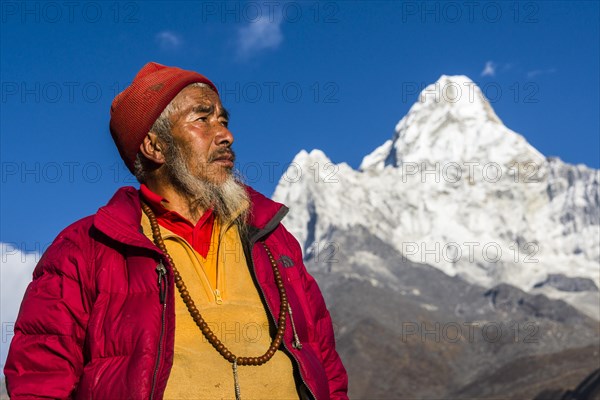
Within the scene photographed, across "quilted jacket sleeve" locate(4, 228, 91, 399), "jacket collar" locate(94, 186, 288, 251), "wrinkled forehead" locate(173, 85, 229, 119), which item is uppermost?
"wrinkled forehead" locate(173, 85, 229, 119)

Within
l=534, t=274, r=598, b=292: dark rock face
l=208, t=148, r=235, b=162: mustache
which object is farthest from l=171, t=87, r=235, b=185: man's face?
l=534, t=274, r=598, b=292: dark rock face

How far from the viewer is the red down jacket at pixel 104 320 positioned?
2490 millimetres

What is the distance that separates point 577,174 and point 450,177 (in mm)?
22199

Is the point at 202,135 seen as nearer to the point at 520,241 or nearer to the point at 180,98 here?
the point at 180,98

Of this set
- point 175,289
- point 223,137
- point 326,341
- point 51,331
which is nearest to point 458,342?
point 326,341

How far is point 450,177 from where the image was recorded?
159875 mm

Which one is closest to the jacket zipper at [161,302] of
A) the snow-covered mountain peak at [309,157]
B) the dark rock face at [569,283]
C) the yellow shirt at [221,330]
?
the yellow shirt at [221,330]

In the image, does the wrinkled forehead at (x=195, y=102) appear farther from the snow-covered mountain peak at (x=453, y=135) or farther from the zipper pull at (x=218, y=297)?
the snow-covered mountain peak at (x=453, y=135)

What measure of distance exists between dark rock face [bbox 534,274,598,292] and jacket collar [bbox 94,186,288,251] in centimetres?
12390

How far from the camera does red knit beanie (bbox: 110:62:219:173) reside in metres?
3.05

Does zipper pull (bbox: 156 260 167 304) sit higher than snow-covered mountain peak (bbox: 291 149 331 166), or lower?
lower

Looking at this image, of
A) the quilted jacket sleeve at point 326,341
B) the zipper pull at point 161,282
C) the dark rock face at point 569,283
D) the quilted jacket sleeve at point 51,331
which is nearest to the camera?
the quilted jacket sleeve at point 51,331

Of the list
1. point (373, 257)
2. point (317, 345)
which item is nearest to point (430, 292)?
point (373, 257)

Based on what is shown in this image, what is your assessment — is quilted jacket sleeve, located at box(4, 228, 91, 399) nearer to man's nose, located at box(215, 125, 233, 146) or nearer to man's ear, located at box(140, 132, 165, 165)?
man's ear, located at box(140, 132, 165, 165)
